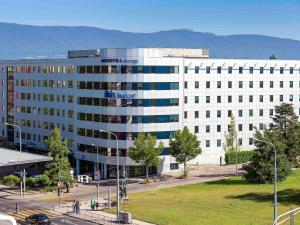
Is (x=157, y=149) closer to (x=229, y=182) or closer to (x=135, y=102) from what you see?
(x=135, y=102)

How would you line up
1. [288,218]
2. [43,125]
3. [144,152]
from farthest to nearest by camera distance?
[43,125], [144,152], [288,218]

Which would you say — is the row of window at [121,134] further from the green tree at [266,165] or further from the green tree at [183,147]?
the green tree at [266,165]

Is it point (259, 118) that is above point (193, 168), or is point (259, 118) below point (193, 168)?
above

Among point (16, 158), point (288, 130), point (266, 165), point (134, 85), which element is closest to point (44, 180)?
point (16, 158)

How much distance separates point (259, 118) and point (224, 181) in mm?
34316

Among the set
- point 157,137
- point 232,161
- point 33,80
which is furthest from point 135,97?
point 33,80

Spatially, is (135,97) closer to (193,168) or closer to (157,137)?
(157,137)

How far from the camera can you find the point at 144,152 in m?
103

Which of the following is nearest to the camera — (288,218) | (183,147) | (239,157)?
(288,218)

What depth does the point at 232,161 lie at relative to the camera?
124375 mm

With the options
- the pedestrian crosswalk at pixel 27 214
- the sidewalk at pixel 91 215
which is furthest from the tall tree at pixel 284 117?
the pedestrian crosswalk at pixel 27 214

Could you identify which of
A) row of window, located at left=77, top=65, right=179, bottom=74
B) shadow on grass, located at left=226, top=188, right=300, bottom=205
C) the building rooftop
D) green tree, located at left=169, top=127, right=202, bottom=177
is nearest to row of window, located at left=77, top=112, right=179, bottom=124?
green tree, located at left=169, top=127, right=202, bottom=177

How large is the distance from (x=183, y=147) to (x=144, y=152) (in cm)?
738

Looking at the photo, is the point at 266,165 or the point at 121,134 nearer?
the point at 266,165
